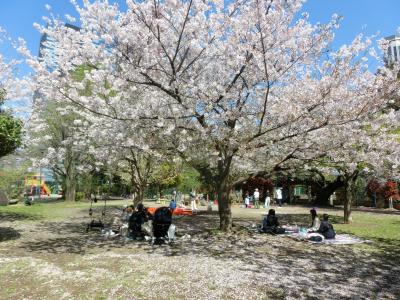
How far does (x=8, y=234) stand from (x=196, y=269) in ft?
29.6

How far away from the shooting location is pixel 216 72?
40.8 ft

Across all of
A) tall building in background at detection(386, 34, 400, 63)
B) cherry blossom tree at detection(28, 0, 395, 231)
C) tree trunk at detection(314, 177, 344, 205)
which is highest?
tall building in background at detection(386, 34, 400, 63)

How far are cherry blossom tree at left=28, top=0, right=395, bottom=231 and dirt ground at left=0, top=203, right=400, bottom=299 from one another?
350 centimetres

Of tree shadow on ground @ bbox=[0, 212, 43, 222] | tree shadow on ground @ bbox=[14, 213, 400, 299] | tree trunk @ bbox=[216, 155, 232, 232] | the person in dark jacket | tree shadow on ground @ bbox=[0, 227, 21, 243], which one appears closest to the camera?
tree shadow on ground @ bbox=[14, 213, 400, 299]

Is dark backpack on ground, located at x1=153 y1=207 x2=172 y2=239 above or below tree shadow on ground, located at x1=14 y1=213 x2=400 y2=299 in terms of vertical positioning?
above

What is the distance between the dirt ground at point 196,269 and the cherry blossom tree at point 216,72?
350cm

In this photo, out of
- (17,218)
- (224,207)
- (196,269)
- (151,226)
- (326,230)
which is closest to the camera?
(196,269)

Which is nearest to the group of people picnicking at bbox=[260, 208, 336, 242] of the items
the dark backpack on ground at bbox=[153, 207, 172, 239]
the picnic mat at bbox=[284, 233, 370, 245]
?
the picnic mat at bbox=[284, 233, 370, 245]

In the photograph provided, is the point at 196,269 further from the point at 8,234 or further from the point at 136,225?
the point at 8,234

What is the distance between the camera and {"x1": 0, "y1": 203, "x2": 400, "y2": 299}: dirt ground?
23.6ft

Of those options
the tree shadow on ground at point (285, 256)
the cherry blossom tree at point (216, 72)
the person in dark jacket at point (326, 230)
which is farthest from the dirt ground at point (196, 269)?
the cherry blossom tree at point (216, 72)

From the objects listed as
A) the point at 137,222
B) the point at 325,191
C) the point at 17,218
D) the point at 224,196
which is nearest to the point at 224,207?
the point at 224,196

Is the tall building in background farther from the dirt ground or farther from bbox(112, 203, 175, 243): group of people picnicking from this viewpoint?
bbox(112, 203, 175, 243): group of people picnicking

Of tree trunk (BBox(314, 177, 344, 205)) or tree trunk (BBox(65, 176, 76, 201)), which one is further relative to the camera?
tree trunk (BBox(65, 176, 76, 201))
